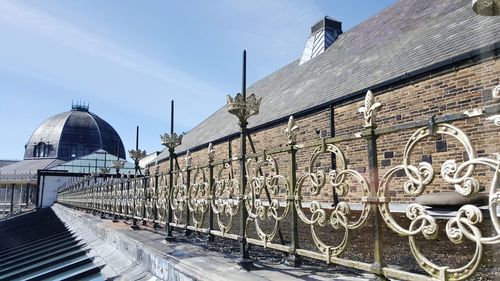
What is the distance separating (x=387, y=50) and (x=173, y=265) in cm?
1002

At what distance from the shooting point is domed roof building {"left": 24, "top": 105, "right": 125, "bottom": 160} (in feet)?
179

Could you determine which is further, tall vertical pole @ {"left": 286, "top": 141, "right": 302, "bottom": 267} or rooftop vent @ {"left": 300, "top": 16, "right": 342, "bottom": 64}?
rooftop vent @ {"left": 300, "top": 16, "right": 342, "bottom": 64}

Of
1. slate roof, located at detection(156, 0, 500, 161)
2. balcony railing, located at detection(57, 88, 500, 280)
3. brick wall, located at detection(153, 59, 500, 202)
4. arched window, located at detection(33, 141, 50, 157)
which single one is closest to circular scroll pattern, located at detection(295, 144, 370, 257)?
balcony railing, located at detection(57, 88, 500, 280)

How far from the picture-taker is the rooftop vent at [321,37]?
1911 cm

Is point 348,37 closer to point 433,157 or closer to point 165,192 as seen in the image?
point 433,157

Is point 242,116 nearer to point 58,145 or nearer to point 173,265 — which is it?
point 173,265

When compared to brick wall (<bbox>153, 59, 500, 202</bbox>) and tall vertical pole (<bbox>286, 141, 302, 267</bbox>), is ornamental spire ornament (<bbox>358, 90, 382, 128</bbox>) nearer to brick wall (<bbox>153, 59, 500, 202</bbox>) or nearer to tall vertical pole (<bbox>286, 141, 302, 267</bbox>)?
tall vertical pole (<bbox>286, 141, 302, 267</bbox>)

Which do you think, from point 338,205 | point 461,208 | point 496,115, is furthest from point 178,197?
point 496,115

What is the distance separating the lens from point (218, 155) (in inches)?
652

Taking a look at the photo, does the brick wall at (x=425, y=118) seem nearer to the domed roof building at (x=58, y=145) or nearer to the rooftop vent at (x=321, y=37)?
the rooftop vent at (x=321, y=37)

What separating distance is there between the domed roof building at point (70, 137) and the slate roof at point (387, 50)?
43519 mm

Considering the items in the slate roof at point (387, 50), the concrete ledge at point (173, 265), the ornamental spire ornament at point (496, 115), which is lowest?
the concrete ledge at point (173, 265)

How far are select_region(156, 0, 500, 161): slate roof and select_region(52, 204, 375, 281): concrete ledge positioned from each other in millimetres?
6511

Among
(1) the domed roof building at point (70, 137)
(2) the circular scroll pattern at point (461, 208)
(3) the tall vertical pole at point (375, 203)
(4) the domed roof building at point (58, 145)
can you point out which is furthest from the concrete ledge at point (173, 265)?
(1) the domed roof building at point (70, 137)
